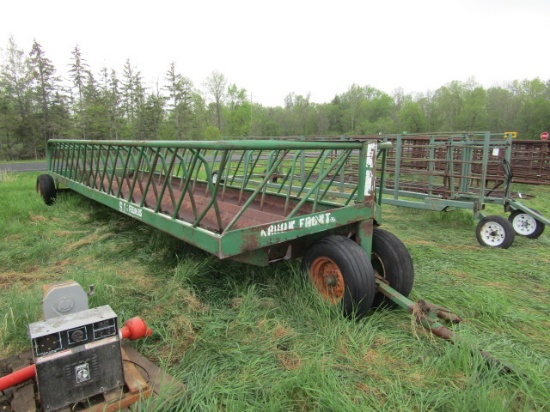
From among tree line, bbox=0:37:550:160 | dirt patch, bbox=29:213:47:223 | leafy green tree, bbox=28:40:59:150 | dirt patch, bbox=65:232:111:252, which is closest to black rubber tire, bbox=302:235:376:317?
dirt patch, bbox=65:232:111:252

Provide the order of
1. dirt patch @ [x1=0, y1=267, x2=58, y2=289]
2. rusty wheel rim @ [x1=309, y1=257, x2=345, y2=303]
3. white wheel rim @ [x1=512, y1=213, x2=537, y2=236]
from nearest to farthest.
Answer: rusty wheel rim @ [x1=309, y1=257, x2=345, y2=303]
dirt patch @ [x1=0, y1=267, x2=58, y2=289]
white wheel rim @ [x1=512, y1=213, x2=537, y2=236]

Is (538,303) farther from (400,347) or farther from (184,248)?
(184,248)

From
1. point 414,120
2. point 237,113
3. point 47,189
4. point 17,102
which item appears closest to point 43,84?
point 17,102

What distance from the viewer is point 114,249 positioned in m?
4.66

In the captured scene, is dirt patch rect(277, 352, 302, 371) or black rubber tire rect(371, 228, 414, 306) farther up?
black rubber tire rect(371, 228, 414, 306)

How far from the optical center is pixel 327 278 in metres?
3.15

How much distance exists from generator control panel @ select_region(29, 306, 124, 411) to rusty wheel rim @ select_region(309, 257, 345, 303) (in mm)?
1753

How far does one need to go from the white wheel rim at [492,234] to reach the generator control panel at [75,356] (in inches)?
227

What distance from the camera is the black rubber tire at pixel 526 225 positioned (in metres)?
6.23

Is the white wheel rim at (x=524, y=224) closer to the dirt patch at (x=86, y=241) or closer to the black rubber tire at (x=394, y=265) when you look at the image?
the black rubber tire at (x=394, y=265)

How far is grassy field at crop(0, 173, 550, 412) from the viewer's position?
214cm

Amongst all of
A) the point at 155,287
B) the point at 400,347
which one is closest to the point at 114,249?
the point at 155,287

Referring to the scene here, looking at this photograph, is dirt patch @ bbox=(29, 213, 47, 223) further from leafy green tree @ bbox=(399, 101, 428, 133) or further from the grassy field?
leafy green tree @ bbox=(399, 101, 428, 133)

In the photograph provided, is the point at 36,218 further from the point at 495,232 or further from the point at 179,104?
the point at 179,104
